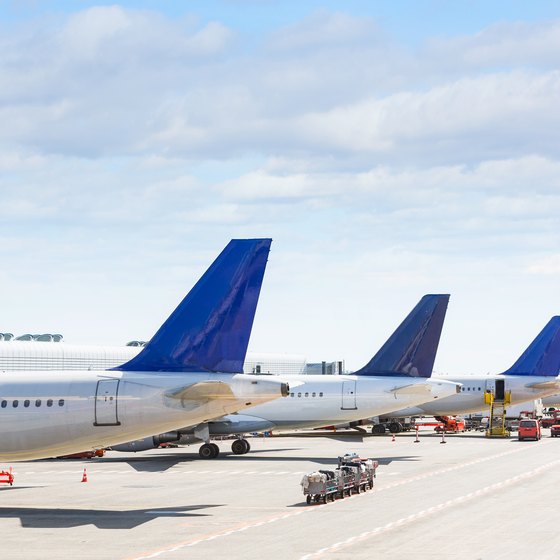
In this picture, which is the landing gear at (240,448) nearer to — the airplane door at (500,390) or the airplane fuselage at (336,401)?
the airplane fuselage at (336,401)

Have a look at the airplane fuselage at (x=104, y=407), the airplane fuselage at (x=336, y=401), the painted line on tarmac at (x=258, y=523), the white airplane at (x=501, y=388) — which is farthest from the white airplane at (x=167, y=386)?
the white airplane at (x=501, y=388)

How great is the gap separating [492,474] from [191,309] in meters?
23.1

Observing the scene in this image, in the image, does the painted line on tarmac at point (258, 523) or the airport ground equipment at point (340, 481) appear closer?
the painted line on tarmac at point (258, 523)

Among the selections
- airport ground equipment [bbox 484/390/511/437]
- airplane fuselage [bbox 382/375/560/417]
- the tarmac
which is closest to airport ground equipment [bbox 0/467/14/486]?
the tarmac

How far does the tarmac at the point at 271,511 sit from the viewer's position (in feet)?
95.4

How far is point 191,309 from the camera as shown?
3753 centimetres

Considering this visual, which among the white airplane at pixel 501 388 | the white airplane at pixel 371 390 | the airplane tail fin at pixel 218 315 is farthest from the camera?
the white airplane at pixel 501 388

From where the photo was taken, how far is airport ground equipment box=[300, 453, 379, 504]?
39594 mm

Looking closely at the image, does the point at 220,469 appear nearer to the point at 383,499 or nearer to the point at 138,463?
the point at 138,463

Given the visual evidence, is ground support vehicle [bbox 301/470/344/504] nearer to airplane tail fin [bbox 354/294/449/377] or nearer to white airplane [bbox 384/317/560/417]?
airplane tail fin [bbox 354/294/449/377]

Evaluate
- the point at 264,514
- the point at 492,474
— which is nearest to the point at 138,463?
the point at 492,474

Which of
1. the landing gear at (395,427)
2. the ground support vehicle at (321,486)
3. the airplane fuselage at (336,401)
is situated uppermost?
the airplane fuselage at (336,401)

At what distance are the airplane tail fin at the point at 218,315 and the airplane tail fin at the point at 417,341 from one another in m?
32.7

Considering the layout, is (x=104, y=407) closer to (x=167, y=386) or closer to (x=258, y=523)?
(x=167, y=386)
